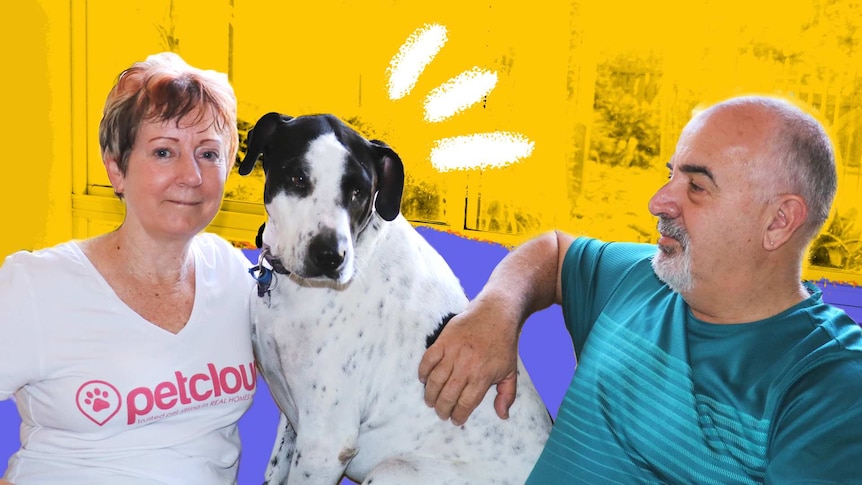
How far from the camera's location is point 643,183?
2838 mm

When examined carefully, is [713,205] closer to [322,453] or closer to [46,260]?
[322,453]

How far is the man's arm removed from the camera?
1.79m

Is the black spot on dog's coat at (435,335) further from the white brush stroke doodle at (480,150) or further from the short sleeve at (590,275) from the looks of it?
the white brush stroke doodle at (480,150)

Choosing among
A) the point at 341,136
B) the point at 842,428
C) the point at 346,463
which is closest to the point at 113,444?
the point at 346,463

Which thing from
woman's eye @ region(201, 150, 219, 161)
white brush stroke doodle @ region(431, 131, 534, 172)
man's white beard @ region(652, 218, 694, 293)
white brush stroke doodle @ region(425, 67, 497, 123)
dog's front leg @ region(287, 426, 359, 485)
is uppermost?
white brush stroke doodle @ region(425, 67, 497, 123)

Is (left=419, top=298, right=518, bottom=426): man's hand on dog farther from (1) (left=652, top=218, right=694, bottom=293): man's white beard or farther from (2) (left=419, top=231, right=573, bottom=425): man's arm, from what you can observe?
(1) (left=652, top=218, right=694, bottom=293): man's white beard

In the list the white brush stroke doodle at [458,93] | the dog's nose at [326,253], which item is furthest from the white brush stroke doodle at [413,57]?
the dog's nose at [326,253]

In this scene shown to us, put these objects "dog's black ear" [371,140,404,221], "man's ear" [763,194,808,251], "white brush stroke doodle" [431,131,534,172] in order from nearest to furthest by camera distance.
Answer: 1. "man's ear" [763,194,808,251]
2. "dog's black ear" [371,140,404,221]
3. "white brush stroke doodle" [431,131,534,172]

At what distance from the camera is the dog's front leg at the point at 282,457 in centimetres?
199

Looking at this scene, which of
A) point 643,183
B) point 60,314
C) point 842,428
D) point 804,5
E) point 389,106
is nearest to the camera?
point 842,428

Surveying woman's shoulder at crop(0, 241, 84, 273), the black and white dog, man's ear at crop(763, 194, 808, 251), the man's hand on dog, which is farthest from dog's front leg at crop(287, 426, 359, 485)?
man's ear at crop(763, 194, 808, 251)

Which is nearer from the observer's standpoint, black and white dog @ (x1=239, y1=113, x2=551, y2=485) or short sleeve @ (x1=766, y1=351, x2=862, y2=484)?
short sleeve @ (x1=766, y1=351, x2=862, y2=484)

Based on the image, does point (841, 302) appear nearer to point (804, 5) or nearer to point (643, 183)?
point (643, 183)

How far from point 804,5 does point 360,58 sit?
1681 millimetres
